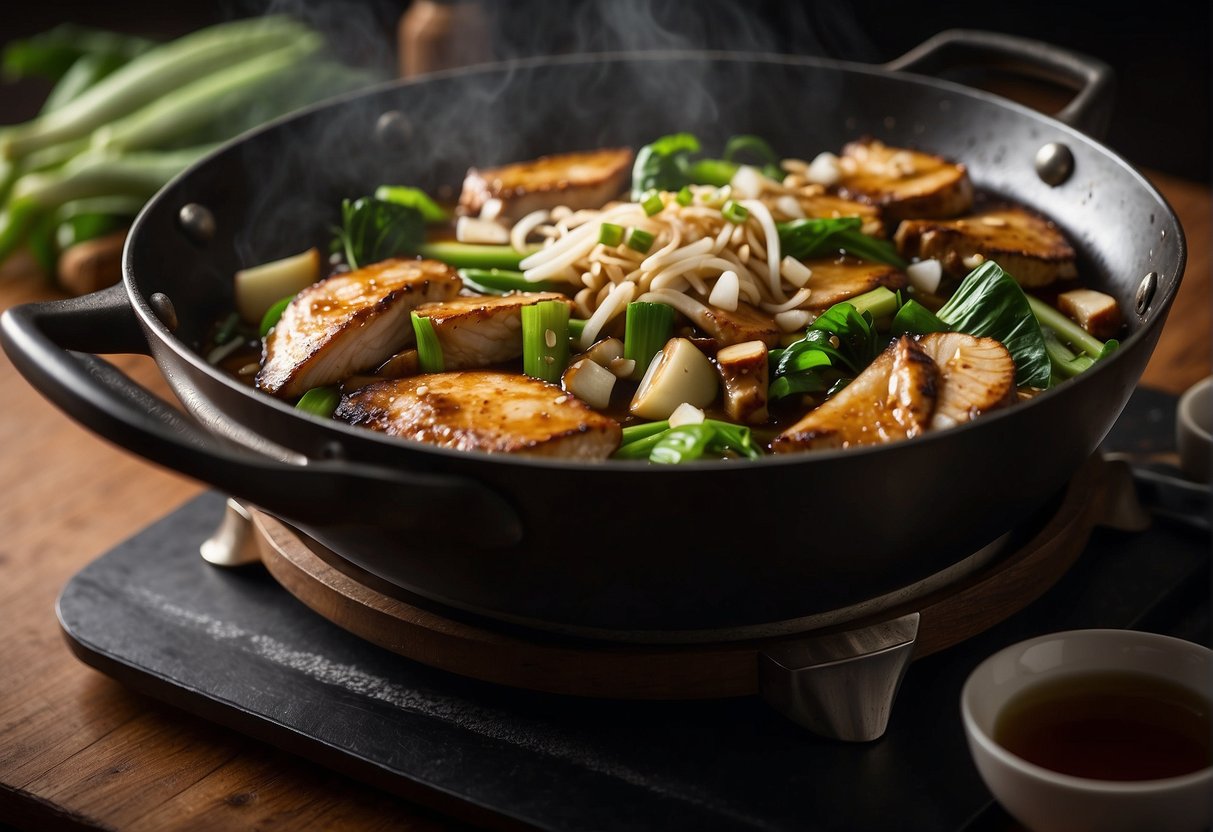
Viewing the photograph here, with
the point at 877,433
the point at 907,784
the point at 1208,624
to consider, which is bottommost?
the point at 1208,624

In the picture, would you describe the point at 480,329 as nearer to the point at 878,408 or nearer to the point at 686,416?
the point at 686,416

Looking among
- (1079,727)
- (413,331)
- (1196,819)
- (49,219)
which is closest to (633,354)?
(413,331)

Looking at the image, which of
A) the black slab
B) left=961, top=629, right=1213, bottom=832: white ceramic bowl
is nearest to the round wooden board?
the black slab

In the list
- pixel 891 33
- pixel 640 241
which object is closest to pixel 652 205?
pixel 640 241

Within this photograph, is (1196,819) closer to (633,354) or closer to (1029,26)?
(633,354)

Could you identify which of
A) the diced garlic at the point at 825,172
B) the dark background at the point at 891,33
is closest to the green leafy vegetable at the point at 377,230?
the diced garlic at the point at 825,172

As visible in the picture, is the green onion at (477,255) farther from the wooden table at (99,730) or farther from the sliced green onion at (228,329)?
the wooden table at (99,730)

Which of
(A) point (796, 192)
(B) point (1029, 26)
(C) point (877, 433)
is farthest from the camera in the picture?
(B) point (1029, 26)

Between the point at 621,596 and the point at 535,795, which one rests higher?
the point at 621,596
